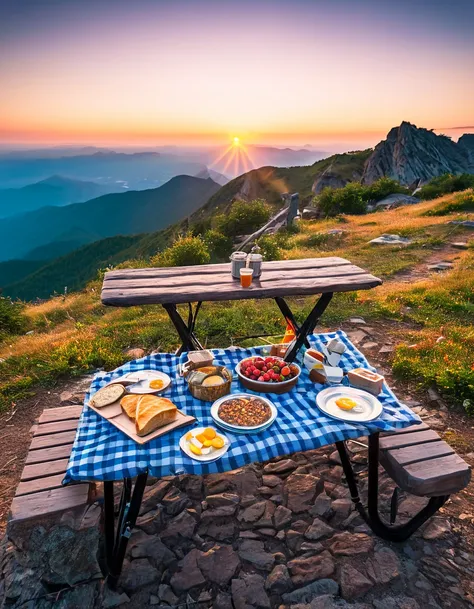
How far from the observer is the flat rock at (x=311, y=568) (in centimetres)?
270

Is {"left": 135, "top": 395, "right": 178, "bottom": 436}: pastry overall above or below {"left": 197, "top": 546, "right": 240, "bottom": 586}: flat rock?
above

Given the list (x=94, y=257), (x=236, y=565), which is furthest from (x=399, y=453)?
(x=94, y=257)

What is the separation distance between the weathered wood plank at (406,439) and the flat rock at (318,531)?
757 millimetres

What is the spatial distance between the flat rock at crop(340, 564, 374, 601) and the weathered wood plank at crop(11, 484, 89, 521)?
1.79 m

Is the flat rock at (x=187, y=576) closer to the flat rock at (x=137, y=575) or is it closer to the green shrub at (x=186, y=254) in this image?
the flat rock at (x=137, y=575)

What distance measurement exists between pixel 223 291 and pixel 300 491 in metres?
1.86

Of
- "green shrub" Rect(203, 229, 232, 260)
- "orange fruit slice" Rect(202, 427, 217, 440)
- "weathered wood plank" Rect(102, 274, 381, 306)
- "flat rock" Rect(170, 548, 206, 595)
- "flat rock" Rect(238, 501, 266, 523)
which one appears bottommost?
"green shrub" Rect(203, 229, 232, 260)

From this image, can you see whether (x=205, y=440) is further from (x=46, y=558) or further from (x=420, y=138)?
(x=420, y=138)

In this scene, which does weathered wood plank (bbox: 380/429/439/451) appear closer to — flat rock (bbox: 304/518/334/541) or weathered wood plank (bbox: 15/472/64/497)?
flat rock (bbox: 304/518/334/541)

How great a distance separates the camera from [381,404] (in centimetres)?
285

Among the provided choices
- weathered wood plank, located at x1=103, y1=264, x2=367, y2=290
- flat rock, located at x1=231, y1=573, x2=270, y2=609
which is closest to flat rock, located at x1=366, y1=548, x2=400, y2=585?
flat rock, located at x1=231, y1=573, x2=270, y2=609

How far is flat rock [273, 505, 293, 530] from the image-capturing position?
314 cm

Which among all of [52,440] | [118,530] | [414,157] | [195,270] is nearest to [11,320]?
[195,270]

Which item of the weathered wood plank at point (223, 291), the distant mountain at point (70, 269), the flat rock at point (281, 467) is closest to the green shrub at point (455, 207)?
the weathered wood plank at point (223, 291)
